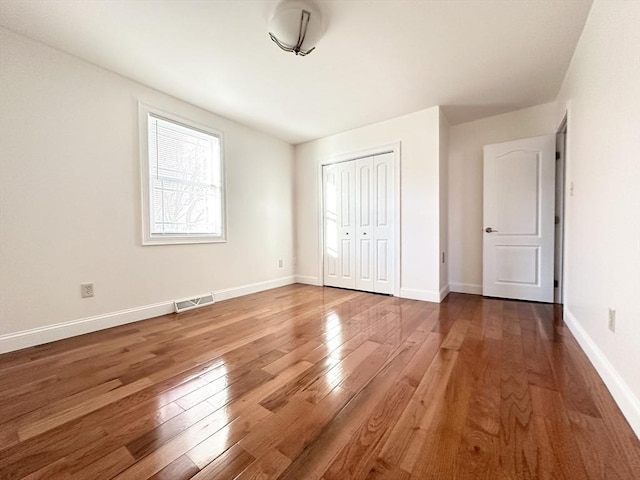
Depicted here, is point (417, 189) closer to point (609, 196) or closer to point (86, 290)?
point (609, 196)

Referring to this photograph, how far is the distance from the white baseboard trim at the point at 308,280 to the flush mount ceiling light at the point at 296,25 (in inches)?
125

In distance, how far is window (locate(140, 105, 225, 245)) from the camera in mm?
2719

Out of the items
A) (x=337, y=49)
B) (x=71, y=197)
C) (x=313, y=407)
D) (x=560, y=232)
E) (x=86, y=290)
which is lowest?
(x=313, y=407)

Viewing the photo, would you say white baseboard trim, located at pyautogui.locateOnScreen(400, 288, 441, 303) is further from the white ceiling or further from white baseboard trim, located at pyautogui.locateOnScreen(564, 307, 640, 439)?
the white ceiling

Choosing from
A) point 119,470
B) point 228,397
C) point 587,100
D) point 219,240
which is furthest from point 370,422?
point 219,240

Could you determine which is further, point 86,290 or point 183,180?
point 183,180

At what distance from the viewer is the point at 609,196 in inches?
57.9

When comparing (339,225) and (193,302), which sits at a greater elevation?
(339,225)

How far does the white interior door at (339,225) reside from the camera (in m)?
3.96

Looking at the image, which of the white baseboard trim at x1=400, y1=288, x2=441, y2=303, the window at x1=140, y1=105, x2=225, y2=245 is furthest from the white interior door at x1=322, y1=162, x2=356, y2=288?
the window at x1=140, y1=105, x2=225, y2=245

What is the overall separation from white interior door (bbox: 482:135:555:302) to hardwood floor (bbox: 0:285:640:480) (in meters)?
1.16

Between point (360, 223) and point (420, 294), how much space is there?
1.27m

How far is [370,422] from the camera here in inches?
45.3

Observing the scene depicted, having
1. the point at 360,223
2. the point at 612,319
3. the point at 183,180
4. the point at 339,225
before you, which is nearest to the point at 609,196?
the point at 612,319
